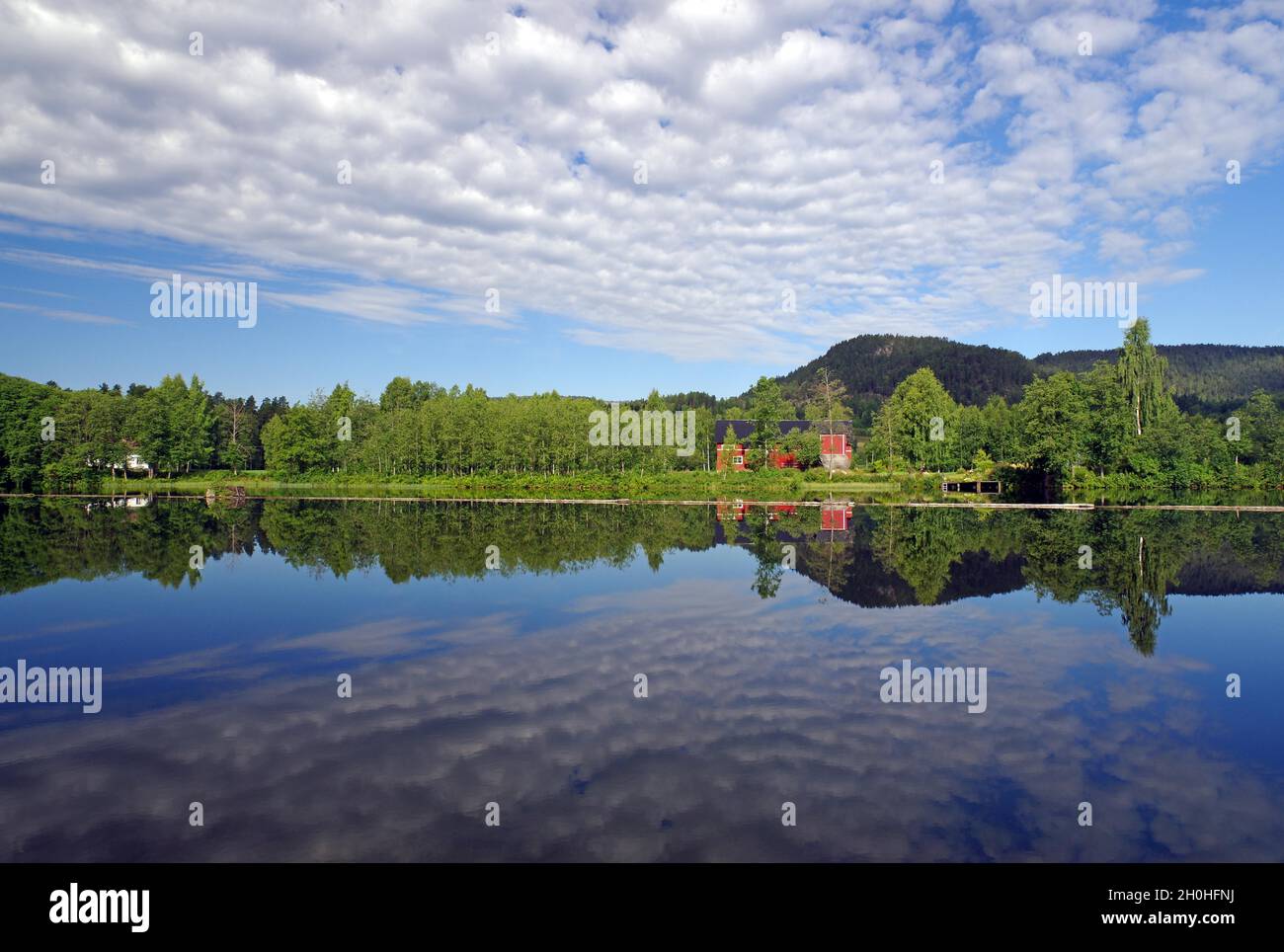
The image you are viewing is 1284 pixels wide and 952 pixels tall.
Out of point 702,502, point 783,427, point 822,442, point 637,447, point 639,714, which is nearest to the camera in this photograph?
point 639,714

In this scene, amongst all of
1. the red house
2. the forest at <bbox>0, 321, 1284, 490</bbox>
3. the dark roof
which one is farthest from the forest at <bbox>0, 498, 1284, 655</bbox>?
the dark roof

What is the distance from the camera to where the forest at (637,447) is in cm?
6334

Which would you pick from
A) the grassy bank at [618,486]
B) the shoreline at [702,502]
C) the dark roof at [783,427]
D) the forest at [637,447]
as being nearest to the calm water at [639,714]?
the shoreline at [702,502]

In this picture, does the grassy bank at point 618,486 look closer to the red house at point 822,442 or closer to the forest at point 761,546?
the red house at point 822,442

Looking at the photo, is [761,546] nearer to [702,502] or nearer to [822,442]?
[702,502]

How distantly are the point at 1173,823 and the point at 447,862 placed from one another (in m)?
7.06

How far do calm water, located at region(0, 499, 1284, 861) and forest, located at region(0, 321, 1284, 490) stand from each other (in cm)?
4565

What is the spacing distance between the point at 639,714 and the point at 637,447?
62128 millimetres

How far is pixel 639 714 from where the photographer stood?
403 inches

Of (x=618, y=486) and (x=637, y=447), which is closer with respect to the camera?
(x=618, y=486)

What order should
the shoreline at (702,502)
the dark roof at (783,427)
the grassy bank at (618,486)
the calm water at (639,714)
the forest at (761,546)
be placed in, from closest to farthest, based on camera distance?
1. the calm water at (639,714)
2. the forest at (761,546)
3. the shoreline at (702,502)
4. the grassy bank at (618,486)
5. the dark roof at (783,427)

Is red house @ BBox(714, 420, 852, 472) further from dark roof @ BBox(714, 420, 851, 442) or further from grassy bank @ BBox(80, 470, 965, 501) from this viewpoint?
grassy bank @ BBox(80, 470, 965, 501)

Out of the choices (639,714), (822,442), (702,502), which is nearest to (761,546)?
(639,714)

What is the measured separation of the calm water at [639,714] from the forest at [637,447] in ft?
150
